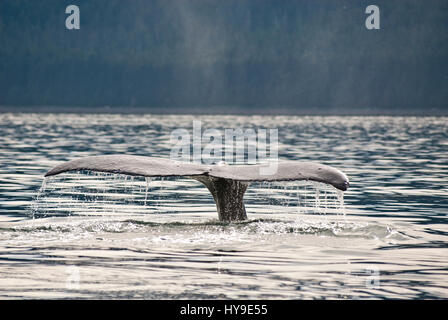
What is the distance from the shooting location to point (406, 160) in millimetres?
33031

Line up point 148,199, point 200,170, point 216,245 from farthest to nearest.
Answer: point 148,199 → point 216,245 → point 200,170

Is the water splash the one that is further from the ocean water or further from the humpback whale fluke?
the humpback whale fluke

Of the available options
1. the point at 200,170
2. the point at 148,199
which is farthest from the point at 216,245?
the point at 148,199

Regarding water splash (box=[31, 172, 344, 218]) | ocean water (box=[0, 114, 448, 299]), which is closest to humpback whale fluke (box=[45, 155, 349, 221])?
ocean water (box=[0, 114, 448, 299])

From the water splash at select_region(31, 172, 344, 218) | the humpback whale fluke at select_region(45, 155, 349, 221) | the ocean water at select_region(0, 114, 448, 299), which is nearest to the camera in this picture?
the ocean water at select_region(0, 114, 448, 299)

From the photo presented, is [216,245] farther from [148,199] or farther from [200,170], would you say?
[148,199]

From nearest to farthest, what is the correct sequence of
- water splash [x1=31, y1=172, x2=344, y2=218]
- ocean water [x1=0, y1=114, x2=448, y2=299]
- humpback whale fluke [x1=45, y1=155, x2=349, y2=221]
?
ocean water [x1=0, y1=114, x2=448, y2=299] → humpback whale fluke [x1=45, y1=155, x2=349, y2=221] → water splash [x1=31, y1=172, x2=344, y2=218]

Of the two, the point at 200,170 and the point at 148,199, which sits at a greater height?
the point at 200,170

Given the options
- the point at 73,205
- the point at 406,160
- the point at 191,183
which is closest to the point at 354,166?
the point at 406,160

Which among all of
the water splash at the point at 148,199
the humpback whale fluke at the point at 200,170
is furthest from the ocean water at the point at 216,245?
the humpback whale fluke at the point at 200,170

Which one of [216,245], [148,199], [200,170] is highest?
[200,170]

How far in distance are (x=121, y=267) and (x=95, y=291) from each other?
125 cm

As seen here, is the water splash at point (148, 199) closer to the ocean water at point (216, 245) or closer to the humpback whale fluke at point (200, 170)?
the ocean water at point (216, 245)
